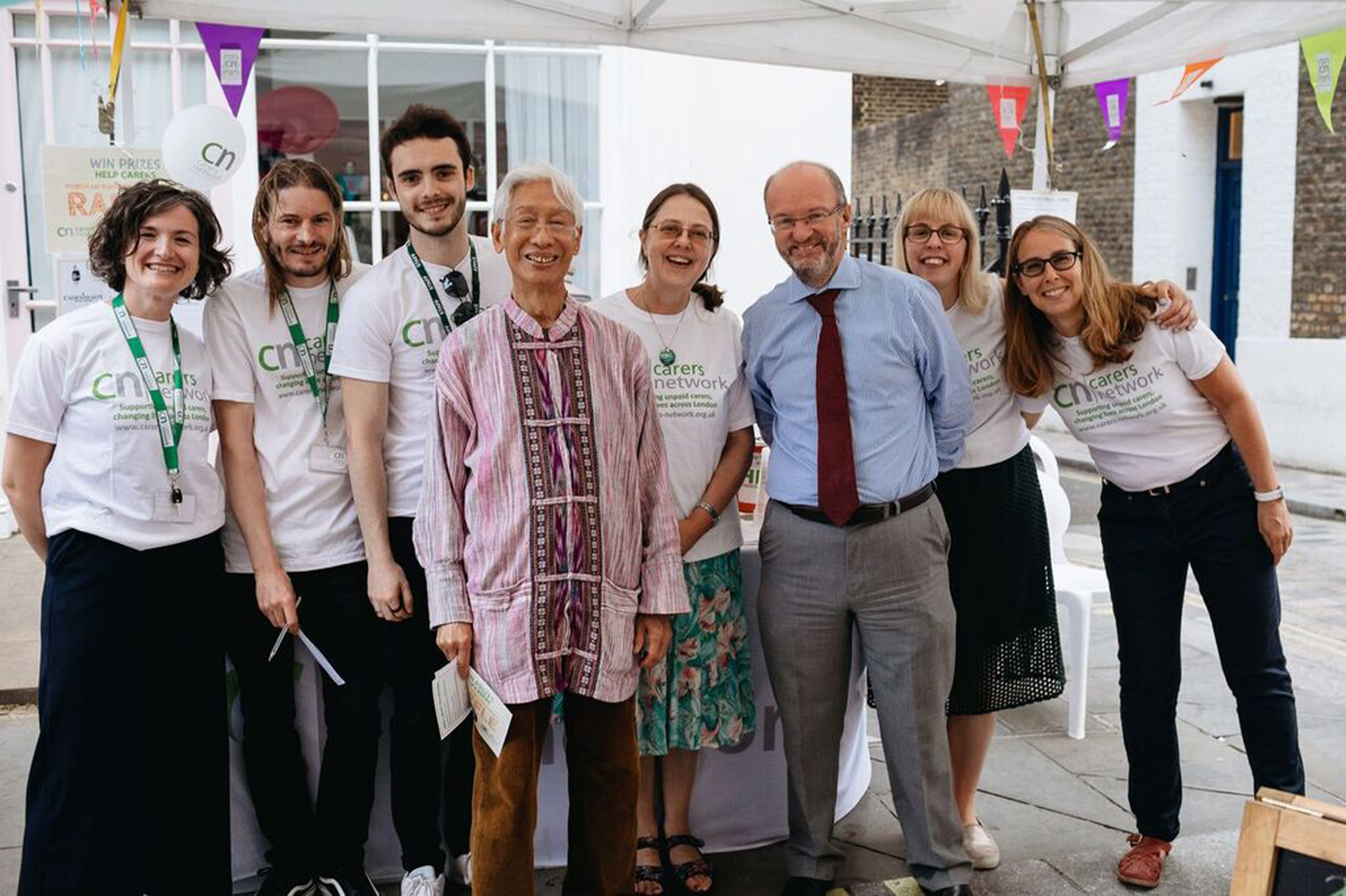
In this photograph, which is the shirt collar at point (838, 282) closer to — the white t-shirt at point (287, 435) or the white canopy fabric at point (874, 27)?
the white t-shirt at point (287, 435)

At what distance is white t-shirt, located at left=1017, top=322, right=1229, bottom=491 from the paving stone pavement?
1059 millimetres

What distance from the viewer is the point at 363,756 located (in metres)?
2.96

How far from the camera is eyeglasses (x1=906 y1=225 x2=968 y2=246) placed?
10.3 ft

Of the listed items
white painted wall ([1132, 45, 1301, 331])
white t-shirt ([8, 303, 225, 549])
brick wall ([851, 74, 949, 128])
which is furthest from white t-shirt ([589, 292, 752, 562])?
brick wall ([851, 74, 949, 128])

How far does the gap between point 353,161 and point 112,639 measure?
4610 millimetres

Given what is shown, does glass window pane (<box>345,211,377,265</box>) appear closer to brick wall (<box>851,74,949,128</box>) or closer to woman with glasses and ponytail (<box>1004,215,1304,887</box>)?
woman with glasses and ponytail (<box>1004,215,1304,887</box>)

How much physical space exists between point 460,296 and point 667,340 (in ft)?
1.69

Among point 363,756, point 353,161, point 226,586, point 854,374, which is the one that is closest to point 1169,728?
point 854,374

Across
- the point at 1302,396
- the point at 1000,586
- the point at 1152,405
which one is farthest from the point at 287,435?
the point at 1302,396

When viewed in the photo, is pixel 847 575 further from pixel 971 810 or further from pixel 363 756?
pixel 363 756

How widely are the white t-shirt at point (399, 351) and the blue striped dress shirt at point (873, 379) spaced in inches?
31.2

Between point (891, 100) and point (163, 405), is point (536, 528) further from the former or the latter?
point (891, 100)

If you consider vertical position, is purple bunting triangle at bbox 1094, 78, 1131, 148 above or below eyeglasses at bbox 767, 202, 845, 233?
above

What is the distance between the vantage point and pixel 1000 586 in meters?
3.27
